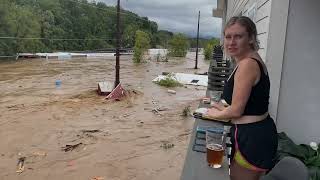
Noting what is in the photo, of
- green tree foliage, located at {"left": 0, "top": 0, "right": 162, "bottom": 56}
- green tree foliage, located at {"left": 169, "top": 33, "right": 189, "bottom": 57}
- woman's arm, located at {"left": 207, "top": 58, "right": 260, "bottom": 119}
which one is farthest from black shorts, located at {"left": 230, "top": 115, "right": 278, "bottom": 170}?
green tree foliage, located at {"left": 169, "top": 33, "right": 189, "bottom": 57}

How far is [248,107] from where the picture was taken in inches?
70.5

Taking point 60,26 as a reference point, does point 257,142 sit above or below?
below

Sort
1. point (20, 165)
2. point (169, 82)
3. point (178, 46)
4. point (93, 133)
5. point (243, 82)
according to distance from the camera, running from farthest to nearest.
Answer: point (178, 46), point (169, 82), point (93, 133), point (20, 165), point (243, 82)

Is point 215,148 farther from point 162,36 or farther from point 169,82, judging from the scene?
point 162,36

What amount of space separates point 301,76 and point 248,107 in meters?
1.58

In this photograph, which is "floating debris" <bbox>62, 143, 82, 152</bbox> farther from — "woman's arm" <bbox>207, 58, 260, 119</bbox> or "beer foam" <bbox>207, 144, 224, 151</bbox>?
"woman's arm" <bbox>207, 58, 260, 119</bbox>

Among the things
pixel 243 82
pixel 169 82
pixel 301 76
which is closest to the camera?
pixel 243 82

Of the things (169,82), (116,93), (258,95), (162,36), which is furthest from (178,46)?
(258,95)

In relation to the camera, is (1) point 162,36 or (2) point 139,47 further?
(1) point 162,36

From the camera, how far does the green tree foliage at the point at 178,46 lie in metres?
40.2

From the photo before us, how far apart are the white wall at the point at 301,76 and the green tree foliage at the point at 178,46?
36.9 meters

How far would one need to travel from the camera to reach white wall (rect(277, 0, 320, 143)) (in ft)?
10.0

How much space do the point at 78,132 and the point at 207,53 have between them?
2812cm

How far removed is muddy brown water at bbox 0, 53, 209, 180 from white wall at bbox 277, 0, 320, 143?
285 cm
